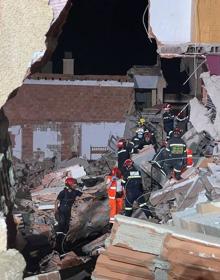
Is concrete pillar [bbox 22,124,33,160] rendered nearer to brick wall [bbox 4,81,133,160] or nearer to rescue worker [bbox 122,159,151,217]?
brick wall [bbox 4,81,133,160]

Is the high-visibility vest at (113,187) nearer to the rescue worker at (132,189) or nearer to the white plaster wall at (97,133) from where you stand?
the rescue worker at (132,189)

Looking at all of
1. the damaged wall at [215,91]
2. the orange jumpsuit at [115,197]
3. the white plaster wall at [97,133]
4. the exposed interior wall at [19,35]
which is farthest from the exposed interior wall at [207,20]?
the exposed interior wall at [19,35]

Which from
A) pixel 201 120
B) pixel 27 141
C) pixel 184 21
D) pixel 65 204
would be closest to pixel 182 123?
pixel 201 120

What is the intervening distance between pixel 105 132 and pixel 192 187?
9885mm

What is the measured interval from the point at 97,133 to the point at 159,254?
17.3 metres

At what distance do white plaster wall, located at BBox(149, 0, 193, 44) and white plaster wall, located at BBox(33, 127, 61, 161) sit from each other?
19.5ft

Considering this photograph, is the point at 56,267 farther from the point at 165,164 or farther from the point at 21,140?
the point at 21,140

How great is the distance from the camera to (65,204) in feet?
38.7

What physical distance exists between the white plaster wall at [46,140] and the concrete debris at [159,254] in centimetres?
1690

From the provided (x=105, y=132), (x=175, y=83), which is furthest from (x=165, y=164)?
(x=175, y=83)

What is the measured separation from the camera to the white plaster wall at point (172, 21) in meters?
16.2

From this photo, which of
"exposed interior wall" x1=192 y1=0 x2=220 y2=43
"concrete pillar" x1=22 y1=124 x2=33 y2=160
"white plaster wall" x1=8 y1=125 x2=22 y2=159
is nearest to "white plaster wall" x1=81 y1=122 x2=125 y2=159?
"concrete pillar" x1=22 y1=124 x2=33 y2=160

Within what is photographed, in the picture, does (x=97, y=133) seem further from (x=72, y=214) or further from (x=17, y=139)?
(x=72, y=214)

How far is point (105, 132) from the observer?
2114 cm
